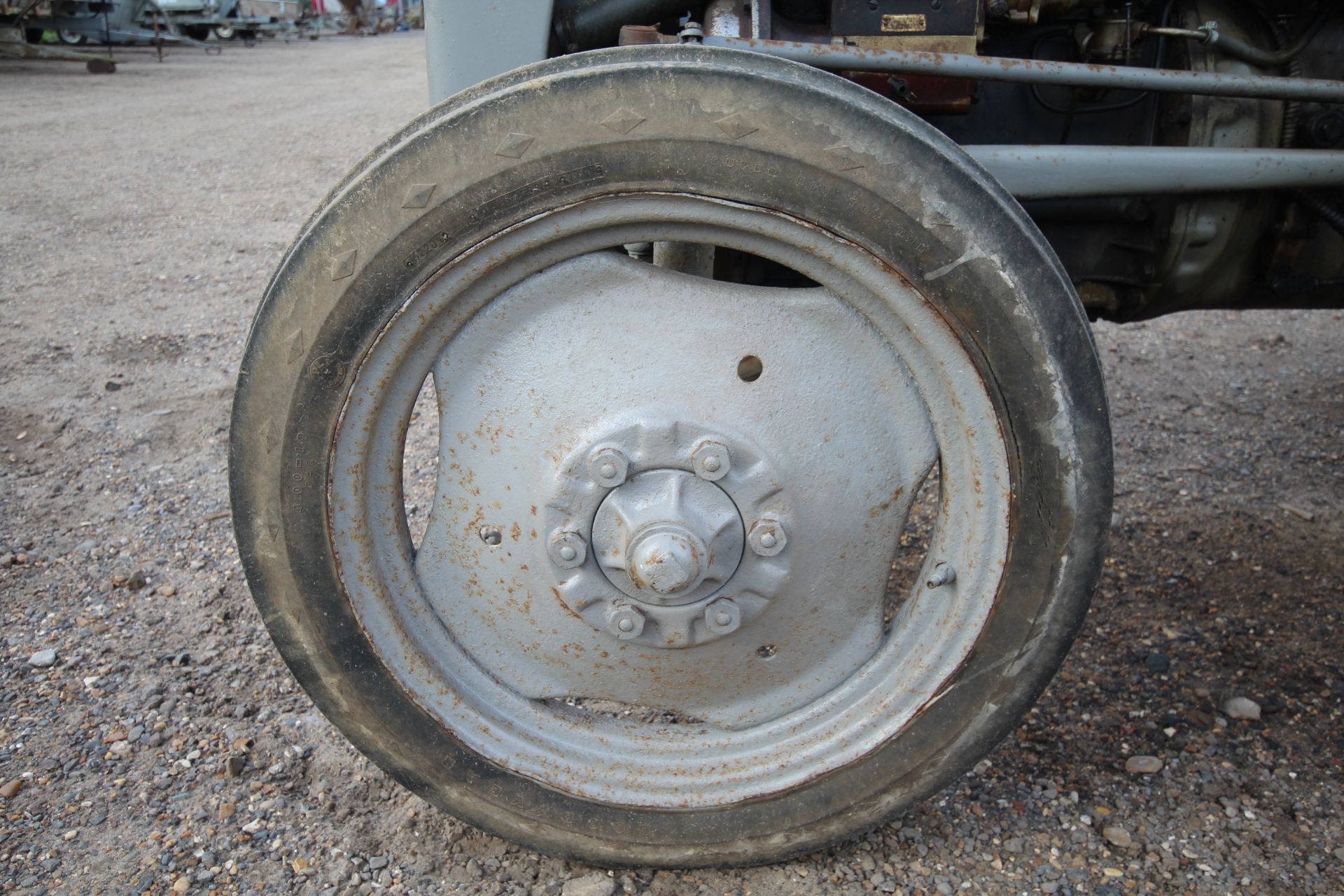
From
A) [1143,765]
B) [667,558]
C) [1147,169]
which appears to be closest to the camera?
[667,558]

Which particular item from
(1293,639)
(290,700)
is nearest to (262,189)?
(290,700)

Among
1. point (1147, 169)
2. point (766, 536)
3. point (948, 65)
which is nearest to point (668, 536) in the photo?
point (766, 536)

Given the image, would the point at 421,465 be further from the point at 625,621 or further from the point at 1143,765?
the point at 1143,765

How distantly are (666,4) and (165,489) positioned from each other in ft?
6.61

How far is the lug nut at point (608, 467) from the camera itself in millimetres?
1393

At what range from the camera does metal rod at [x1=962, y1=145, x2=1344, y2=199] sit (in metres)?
1.61

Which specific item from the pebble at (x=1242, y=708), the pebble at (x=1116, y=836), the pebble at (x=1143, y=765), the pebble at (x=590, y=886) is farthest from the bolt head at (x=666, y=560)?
the pebble at (x=1242, y=708)

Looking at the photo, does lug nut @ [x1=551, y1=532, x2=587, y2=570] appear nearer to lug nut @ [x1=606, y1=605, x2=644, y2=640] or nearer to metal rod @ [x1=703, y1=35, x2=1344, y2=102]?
lug nut @ [x1=606, y1=605, x2=644, y2=640]

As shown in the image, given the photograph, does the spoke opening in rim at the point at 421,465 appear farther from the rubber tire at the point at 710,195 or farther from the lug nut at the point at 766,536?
the lug nut at the point at 766,536

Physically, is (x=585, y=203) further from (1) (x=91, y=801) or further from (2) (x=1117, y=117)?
(1) (x=91, y=801)

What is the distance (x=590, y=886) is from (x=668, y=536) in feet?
2.15

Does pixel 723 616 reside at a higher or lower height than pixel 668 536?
lower

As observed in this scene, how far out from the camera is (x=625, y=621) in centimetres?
146

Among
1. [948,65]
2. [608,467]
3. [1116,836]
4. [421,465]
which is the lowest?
[1116,836]
